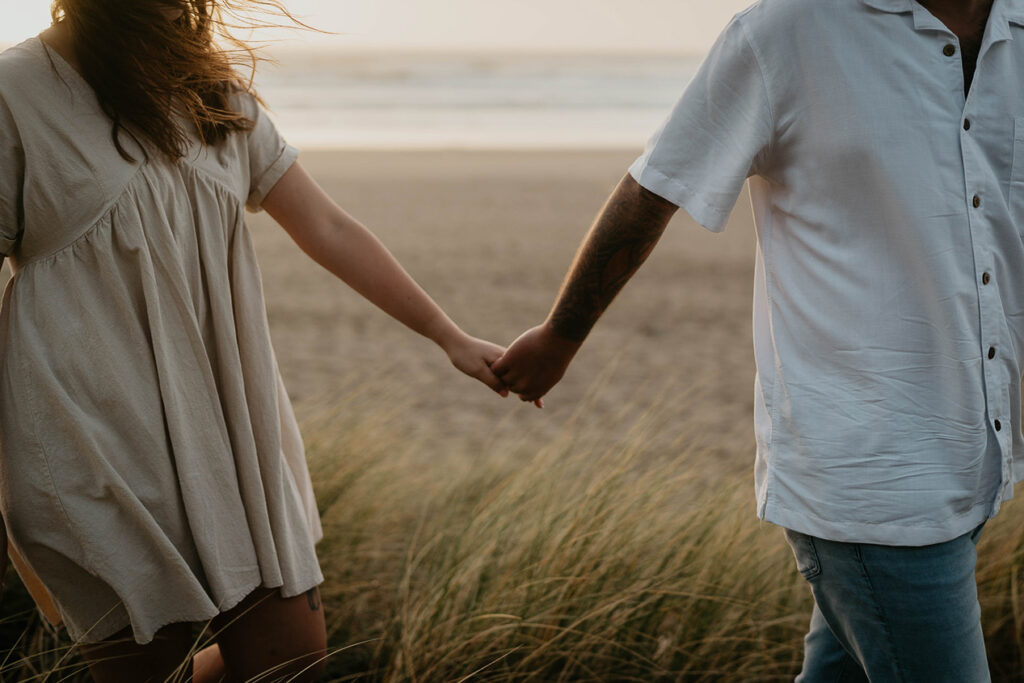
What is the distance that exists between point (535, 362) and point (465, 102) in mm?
32255

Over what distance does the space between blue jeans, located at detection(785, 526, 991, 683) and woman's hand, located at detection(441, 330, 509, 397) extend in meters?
1.21

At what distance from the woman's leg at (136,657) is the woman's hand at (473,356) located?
3.45 ft

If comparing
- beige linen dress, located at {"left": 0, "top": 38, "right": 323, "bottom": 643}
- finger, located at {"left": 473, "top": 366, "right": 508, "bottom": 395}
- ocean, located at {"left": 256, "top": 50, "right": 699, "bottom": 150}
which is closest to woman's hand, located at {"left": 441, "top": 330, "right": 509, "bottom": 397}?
finger, located at {"left": 473, "top": 366, "right": 508, "bottom": 395}

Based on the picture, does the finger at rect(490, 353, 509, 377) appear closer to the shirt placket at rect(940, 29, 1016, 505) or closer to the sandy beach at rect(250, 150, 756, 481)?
the sandy beach at rect(250, 150, 756, 481)

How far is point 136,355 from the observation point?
6.18 ft

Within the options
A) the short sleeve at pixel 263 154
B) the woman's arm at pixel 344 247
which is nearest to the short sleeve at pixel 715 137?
the woman's arm at pixel 344 247

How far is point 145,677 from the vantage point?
1968 millimetres

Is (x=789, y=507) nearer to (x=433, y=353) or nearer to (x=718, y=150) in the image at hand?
(x=718, y=150)

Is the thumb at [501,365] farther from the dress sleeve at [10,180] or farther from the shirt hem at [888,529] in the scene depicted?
the dress sleeve at [10,180]

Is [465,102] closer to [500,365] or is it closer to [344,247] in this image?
[500,365]

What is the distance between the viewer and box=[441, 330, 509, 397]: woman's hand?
2699mm

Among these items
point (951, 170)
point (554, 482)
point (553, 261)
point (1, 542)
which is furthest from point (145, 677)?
point (553, 261)

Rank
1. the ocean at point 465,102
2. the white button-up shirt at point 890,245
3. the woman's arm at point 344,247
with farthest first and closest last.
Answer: the ocean at point 465,102, the woman's arm at point 344,247, the white button-up shirt at point 890,245

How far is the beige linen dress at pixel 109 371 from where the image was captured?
1.83 meters
